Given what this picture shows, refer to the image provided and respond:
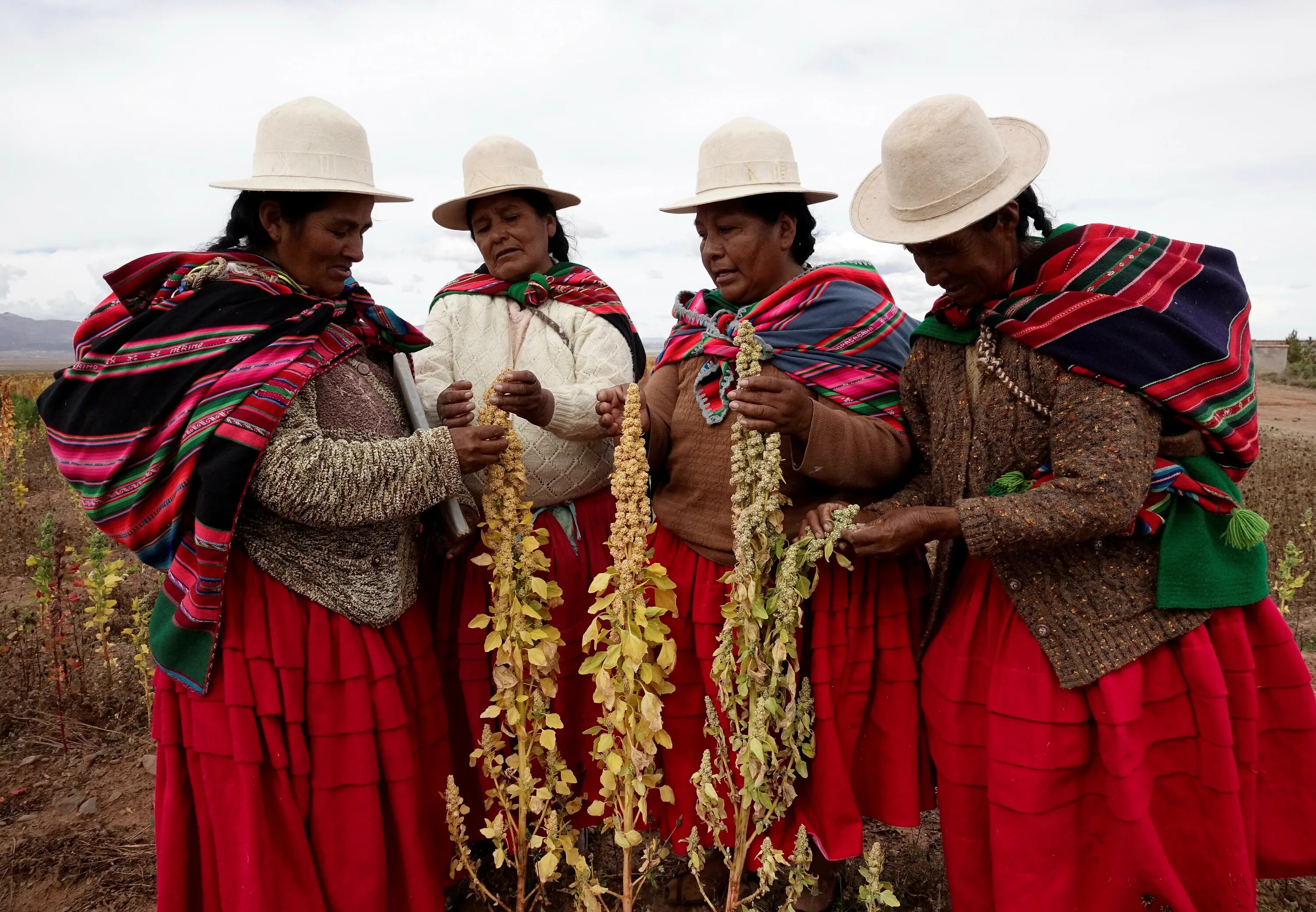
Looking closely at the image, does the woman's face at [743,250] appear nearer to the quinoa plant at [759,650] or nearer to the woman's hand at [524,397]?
the quinoa plant at [759,650]

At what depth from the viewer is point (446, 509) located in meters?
2.77

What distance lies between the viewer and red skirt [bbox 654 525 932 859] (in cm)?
269

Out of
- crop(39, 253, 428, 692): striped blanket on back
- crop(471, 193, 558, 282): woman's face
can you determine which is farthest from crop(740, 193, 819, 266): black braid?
crop(39, 253, 428, 692): striped blanket on back

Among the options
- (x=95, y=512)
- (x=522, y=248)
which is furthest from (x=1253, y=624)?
(x=95, y=512)

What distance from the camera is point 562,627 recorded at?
121 inches

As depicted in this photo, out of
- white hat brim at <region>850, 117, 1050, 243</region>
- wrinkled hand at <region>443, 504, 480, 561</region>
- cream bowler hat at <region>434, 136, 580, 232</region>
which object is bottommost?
Result: wrinkled hand at <region>443, 504, 480, 561</region>

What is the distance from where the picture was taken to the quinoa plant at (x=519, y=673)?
2416 millimetres

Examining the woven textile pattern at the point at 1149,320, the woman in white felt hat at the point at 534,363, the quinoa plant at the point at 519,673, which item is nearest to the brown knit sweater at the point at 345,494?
the quinoa plant at the point at 519,673

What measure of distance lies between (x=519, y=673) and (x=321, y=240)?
4.65 feet

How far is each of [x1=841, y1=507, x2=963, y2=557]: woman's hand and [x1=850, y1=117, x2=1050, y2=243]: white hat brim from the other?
2.40 ft

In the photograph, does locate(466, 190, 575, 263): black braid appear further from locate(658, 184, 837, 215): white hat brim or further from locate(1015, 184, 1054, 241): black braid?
locate(1015, 184, 1054, 241): black braid

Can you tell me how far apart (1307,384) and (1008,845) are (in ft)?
106

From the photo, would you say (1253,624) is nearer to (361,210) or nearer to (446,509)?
(446,509)

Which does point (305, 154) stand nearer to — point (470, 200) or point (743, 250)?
point (470, 200)
